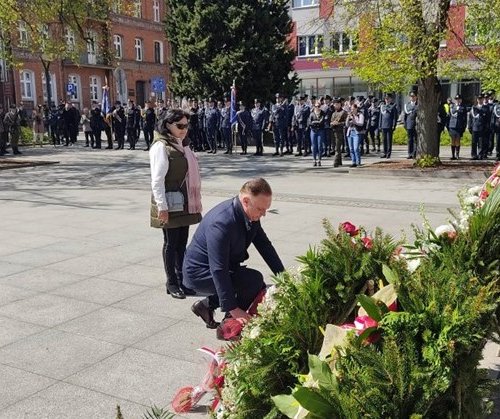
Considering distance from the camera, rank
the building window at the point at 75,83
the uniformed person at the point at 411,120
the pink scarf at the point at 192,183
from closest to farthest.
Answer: the pink scarf at the point at 192,183 < the uniformed person at the point at 411,120 < the building window at the point at 75,83

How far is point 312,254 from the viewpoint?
2.90 metres

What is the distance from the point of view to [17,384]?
3.96m

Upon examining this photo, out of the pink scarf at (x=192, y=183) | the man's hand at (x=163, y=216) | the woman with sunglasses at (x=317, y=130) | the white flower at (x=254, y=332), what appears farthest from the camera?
the woman with sunglasses at (x=317, y=130)

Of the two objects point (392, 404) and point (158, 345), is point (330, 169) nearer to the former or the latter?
point (158, 345)

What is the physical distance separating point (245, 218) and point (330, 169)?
12.3 meters

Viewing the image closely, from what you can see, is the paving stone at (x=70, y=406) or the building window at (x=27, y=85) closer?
the paving stone at (x=70, y=406)

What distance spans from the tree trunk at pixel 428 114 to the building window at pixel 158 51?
43.0 m

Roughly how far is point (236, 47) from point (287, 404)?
28.2 meters

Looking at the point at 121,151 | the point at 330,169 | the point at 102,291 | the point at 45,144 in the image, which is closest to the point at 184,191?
the point at 102,291

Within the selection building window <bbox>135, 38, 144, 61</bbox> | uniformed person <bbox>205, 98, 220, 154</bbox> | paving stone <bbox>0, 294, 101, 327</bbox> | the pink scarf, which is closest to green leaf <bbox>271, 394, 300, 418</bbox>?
paving stone <bbox>0, 294, 101, 327</bbox>

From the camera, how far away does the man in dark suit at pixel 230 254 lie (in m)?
4.09

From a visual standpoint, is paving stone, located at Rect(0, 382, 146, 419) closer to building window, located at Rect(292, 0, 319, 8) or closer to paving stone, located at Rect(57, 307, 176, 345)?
paving stone, located at Rect(57, 307, 176, 345)

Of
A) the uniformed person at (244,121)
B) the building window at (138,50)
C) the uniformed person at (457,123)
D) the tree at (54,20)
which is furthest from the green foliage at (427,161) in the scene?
the building window at (138,50)

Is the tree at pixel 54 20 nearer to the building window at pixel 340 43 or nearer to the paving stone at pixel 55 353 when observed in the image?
the building window at pixel 340 43
